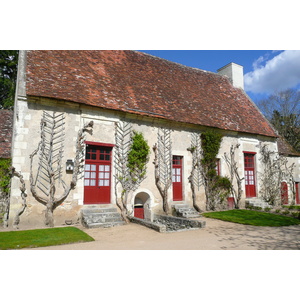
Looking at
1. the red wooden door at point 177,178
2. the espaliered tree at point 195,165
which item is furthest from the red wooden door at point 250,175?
the red wooden door at point 177,178

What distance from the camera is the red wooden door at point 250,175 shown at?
519 inches

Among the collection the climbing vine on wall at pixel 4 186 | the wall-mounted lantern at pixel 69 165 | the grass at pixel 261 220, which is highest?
the wall-mounted lantern at pixel 69 165

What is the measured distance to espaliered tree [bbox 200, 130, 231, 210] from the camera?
37.7 feet

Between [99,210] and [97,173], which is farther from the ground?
[97,173]

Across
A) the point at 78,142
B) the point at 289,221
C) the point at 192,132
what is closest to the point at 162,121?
the point at 192,132

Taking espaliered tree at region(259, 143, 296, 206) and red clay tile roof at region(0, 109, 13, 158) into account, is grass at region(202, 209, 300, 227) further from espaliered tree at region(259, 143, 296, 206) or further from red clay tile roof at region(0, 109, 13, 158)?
red clay tile roof at region(0, 109, 13, 158)

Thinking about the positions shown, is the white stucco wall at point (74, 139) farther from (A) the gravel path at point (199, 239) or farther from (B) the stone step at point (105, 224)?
(A) the gravel path at point (199, 239)

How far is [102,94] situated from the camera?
9617mm

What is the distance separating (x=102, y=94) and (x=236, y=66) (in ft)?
35.3

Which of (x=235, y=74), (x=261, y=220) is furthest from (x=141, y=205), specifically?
(x=235, y=74)

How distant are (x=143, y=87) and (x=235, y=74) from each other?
26.2 feet

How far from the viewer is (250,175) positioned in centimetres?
1343

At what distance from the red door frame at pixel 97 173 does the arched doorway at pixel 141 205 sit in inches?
54.8

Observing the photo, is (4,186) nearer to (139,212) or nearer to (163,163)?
(139,212)
